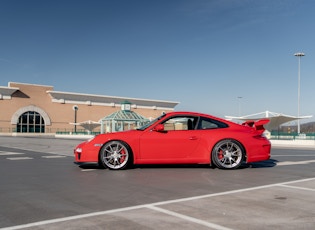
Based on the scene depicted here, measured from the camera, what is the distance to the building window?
70562 mm

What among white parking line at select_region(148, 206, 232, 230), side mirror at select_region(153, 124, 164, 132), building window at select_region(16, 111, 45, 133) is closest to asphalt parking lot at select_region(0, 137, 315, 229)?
white parking line at select_region(148, 206, 232, 230)

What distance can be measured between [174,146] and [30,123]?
68.5 m

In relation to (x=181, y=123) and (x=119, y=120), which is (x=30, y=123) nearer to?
(x=119, y=120)

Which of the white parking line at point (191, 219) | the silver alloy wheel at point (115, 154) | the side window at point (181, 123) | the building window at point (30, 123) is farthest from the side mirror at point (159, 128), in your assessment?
the building window at point (30, 123)

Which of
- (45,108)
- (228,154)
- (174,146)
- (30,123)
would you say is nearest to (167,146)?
(174,146)

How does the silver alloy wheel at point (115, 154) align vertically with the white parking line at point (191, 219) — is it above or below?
above

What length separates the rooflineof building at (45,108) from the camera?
224ft

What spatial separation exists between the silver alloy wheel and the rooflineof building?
6111cm

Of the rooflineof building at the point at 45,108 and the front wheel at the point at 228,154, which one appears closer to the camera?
the front wheel at the point at 228,154

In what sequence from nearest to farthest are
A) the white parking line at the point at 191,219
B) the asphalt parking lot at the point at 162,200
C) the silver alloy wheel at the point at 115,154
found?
the white parking line at the point at 191,219 < the asphalt parking lot at the point at 162,200 < the silver alloy wheel at the point at 115,154

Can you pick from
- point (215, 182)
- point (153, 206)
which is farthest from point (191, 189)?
point (153, 206)

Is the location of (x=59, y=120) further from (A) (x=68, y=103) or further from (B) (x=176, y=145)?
(B) (x=176, y=145)

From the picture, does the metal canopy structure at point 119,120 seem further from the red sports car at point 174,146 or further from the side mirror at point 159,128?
the side mirror at point 159,128

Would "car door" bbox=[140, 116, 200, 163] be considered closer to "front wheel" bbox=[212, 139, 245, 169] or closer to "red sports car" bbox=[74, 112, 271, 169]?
"red sports car" bbox=[74, 112, 271, 169]
